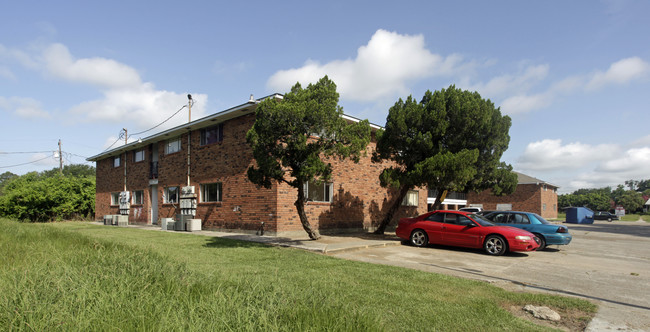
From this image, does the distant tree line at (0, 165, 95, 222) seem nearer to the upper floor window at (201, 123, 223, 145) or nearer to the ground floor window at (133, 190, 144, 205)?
the ground floor window at (133, 190, 144, 205)

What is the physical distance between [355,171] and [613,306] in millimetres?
14049

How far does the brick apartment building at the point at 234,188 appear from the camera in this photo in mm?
16203

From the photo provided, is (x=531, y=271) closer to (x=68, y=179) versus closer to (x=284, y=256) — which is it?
(x=284, y=256)

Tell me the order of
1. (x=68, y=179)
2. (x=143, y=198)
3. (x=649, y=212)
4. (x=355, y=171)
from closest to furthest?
(x=355, y=171) < (x=143, y=198) < (x=68, y=179) < (x=649, y=212)

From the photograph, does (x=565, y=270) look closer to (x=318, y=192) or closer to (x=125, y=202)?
(x=318, y=192)

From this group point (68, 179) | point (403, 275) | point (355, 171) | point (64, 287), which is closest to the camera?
point (64, 287)

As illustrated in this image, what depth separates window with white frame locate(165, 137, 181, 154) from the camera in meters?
22.0

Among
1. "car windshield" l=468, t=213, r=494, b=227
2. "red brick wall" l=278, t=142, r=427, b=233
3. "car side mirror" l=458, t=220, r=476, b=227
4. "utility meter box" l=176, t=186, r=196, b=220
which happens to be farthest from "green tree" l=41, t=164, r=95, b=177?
"car windshield" l=468, t=213, r=494, b=227

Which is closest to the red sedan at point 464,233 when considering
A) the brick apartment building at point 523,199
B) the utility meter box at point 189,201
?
the utility meter box at point 189,201

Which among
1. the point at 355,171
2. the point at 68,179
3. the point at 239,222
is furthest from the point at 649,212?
the point at 68,179

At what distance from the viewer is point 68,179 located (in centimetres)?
3183

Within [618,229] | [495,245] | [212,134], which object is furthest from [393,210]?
[618,229]

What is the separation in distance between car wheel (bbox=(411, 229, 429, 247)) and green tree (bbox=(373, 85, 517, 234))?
2.60 meters

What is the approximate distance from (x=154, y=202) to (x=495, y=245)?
20766mm
